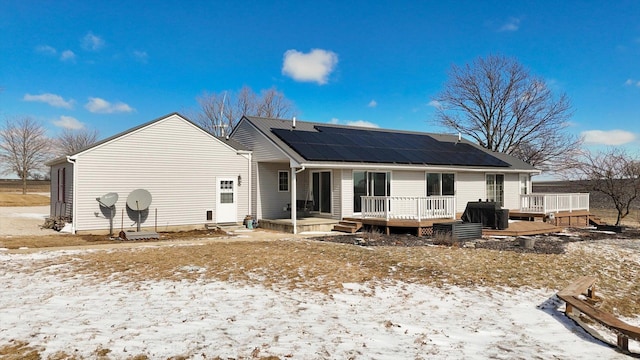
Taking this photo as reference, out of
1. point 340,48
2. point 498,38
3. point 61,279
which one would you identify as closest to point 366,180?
point 61,279

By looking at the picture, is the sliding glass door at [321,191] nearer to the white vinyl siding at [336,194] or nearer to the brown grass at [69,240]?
the white vinyl siding at [336,194]

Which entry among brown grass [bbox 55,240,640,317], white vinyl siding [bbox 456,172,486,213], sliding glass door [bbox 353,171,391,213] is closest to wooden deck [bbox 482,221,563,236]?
white vinyl siding [bbox 456,172,486,213]

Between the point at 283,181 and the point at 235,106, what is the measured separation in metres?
25.9

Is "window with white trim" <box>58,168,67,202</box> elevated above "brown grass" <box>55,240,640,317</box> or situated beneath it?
elevated above

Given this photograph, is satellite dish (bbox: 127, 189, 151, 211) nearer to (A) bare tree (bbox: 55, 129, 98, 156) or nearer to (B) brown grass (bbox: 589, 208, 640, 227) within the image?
(B) brown grass (bbox: 589, 208, 640, 227)

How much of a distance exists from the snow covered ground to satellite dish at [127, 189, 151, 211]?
7.09 m

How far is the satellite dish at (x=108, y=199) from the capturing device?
13703 mm

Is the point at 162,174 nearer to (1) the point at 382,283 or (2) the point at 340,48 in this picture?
(1) the point at 382,283

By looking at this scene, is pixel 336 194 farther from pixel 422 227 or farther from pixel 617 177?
pixel 617 177

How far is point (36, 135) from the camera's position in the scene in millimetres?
43656

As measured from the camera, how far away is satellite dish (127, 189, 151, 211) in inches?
560

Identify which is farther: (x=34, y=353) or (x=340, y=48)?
(x=340, y=48)

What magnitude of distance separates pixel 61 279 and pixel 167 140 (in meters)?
9.17

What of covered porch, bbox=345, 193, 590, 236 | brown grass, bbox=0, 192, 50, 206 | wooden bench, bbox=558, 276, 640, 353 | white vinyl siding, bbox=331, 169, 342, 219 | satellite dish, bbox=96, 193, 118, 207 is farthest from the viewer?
brown grass, bbox=0, 192, 50, 206
